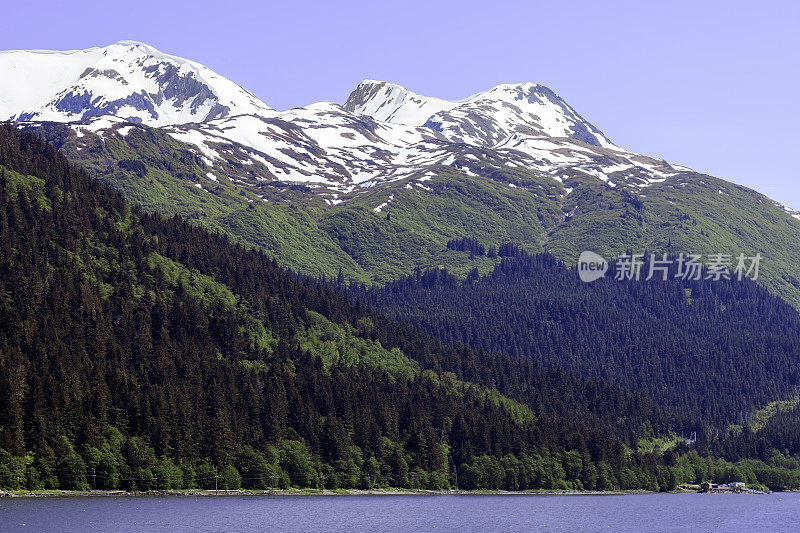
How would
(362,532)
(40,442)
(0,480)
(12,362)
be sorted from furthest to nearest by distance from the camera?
(12,362)
(40,442)
(0,480)
(362,532)

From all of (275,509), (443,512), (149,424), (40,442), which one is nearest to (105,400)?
(149,424)

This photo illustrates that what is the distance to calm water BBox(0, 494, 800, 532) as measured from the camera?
134 m

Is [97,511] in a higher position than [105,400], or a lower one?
lower

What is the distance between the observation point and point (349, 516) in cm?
15875

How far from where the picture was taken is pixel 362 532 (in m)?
137

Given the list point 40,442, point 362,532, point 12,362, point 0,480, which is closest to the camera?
point 362,532

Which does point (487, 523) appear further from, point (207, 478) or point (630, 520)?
point (207, 478)

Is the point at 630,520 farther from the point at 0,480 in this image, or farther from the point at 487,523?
the point at 0,480

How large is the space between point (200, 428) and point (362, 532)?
62.6m

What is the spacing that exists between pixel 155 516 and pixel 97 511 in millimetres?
7556

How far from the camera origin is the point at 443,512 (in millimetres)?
172125

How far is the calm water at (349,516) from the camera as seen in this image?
134 m

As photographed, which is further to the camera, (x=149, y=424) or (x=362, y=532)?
(x=149, y=424)

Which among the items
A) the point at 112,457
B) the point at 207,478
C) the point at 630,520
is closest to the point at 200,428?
the point at 207,478
